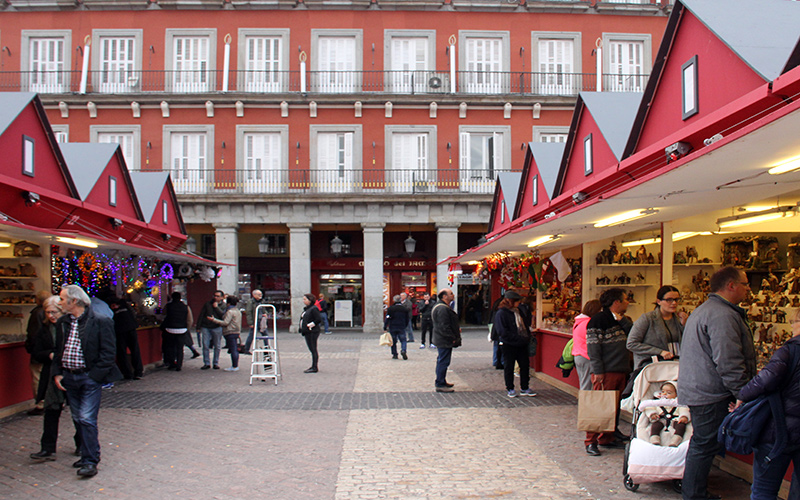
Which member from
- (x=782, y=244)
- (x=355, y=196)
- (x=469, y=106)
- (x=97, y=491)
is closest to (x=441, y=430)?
(x=97, y=491)

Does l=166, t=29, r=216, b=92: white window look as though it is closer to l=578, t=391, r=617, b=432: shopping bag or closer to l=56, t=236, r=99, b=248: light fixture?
l=56, t=236, r=99, b=248: light fixture

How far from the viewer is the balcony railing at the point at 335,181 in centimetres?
2434

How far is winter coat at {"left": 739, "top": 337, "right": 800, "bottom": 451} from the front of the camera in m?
4.15

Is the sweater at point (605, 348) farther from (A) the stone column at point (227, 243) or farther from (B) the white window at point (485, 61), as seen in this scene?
(B) the white window at point (485, 61)

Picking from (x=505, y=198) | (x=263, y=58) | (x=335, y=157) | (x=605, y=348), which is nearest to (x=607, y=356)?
(x=605, y=348)

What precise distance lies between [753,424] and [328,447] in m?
4.35

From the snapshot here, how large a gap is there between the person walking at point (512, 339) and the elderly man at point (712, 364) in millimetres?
4687

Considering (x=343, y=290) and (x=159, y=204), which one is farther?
(x=343, y=290)

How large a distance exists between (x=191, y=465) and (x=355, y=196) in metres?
18.1

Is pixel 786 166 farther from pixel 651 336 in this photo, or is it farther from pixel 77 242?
pixel 77 242

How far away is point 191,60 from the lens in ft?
81.3

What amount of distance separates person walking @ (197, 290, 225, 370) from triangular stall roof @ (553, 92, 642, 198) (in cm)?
758

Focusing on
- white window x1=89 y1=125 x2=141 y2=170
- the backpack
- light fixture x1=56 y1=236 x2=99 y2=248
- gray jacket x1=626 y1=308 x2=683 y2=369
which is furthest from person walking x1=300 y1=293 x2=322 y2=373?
white window x1=89 y1=125 x2=141 y2=170

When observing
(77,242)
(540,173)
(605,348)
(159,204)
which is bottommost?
(605,348)
